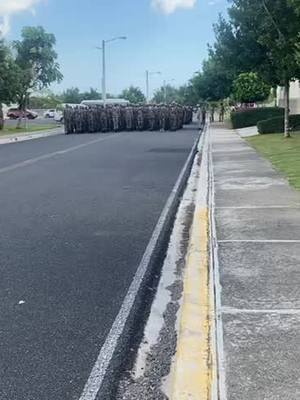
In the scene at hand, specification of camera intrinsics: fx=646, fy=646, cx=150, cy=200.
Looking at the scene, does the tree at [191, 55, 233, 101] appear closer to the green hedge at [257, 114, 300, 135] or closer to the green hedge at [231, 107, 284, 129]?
the green hedge at [231, 107, 284, 129]

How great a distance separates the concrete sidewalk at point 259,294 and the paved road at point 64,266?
3.13 feet

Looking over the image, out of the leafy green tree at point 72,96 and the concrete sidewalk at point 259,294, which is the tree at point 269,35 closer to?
the concrete sidewalk at point 259,294

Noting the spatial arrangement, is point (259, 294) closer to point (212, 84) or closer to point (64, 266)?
point (64, 266)

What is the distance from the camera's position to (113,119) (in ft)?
159

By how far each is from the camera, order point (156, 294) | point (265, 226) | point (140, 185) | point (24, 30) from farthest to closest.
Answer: point (24, 30)
point (140, 185)
point (265, 226)
point (156, 294)

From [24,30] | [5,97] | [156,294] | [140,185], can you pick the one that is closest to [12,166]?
[140,185]

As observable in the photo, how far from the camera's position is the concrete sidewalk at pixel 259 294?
155 inches

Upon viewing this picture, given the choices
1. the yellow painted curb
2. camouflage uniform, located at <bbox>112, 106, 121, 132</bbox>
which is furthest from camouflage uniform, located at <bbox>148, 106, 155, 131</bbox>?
the yellow painted curb

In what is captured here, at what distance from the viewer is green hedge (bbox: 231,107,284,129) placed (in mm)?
40484

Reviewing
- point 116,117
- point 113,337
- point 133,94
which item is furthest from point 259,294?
point 133,94

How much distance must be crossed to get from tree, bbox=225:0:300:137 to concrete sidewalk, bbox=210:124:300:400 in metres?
14.5

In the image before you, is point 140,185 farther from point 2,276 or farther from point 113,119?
point 113,119

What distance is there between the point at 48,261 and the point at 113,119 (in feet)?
137

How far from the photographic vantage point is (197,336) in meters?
4.74
